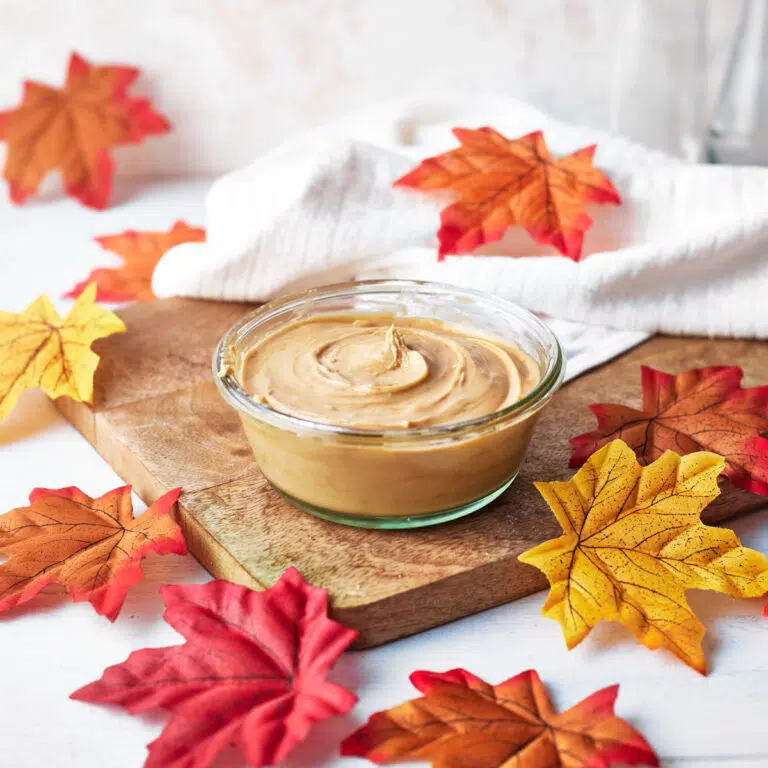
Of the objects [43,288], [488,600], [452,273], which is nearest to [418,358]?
[488,600]

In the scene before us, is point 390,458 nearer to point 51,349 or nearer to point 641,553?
point 641,553

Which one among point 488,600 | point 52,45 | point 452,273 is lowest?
point 488,600

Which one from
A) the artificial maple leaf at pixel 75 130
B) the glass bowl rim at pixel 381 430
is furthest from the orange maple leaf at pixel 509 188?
the artificial maple leaf at pixel 75 130

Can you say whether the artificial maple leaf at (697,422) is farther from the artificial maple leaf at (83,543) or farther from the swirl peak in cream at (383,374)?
the artificial maple leaf at (83,543)

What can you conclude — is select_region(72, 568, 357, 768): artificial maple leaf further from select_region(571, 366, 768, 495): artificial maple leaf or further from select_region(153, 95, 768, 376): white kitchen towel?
select_region(153, 95, 768, 376): white kitchen towel

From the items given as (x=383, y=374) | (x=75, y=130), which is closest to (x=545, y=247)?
(x=383, y=374)

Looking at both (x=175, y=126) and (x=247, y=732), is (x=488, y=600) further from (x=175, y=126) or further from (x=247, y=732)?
(x=175, y=126)
